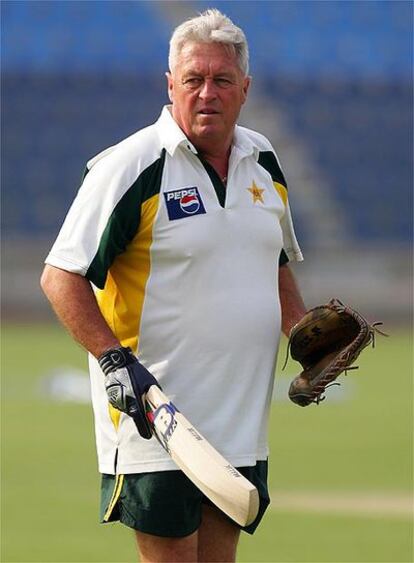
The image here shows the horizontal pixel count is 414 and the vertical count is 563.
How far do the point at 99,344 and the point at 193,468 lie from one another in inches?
18.9

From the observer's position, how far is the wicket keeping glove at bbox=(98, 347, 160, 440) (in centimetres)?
407

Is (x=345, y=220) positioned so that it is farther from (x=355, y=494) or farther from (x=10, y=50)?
(x=355, y=494)

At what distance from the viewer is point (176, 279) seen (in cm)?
430

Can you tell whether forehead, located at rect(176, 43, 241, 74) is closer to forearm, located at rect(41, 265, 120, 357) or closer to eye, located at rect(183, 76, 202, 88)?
eye, located at rect(183, 76, 202, 88)

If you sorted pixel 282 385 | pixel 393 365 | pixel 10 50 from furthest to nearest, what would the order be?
pixel 10 50 → pixel 393 365 → pixel 282 385

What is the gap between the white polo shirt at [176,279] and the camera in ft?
13.9

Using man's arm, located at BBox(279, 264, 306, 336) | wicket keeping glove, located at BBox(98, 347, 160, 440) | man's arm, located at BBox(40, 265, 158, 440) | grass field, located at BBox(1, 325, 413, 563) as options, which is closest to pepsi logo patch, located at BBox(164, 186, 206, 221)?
man's arm, located at BBox(40, 265, 158, 440)

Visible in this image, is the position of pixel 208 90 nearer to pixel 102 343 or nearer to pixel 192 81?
pixel 192 81

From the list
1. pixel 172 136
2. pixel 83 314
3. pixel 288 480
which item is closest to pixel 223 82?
pixel 172 136

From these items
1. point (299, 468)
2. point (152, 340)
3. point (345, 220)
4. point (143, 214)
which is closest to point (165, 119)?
point (143, 214)

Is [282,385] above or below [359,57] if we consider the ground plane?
below

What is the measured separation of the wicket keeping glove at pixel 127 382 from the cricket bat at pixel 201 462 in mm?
28

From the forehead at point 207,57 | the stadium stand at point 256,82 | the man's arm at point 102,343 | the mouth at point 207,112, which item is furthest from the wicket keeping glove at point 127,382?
the stadium stand at point 256,82

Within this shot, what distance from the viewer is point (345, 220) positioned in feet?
81.6
